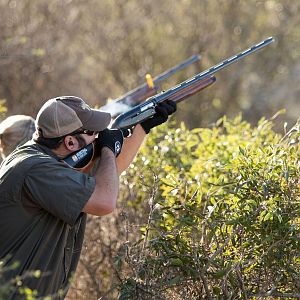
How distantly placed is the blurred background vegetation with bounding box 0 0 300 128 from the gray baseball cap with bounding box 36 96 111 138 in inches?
323

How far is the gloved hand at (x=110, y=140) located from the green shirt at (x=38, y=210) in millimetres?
394

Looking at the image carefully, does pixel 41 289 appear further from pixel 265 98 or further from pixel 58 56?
pixel 265 98

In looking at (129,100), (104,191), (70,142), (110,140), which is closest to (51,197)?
(104,191)

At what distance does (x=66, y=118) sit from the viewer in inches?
165

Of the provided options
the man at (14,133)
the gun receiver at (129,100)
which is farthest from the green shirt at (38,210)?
the gun receiver at (129,100)

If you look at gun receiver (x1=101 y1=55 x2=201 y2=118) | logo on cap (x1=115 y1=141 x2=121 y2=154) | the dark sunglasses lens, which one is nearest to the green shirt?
the dark sunglasses lens

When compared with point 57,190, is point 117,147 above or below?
above

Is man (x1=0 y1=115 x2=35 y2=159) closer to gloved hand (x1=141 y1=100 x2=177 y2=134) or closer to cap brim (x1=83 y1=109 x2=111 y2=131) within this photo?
gloved hand (x1=141 y1=100 x2=177 y2=134)

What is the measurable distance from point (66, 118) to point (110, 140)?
1.09ft

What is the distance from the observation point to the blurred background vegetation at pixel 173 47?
13.3 metres

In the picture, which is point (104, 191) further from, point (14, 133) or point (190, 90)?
point (14, 133)

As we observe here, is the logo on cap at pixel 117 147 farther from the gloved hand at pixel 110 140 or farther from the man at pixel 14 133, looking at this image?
the man at pixel 14 133

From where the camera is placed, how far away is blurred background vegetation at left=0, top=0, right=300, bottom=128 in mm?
13305

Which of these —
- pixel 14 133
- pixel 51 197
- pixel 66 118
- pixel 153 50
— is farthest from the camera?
pixel 153 50
